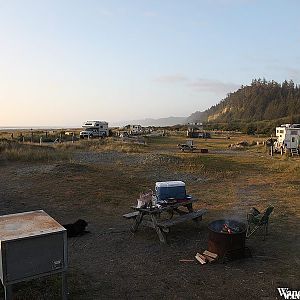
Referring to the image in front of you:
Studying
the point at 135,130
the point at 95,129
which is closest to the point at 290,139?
the point at 95,129

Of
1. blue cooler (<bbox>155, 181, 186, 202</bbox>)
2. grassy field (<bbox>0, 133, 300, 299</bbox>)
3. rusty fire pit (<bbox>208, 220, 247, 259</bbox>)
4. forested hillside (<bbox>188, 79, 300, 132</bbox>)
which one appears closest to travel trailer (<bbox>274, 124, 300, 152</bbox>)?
grassy field (<bbox>0, 133, 300, 299</bbox>)

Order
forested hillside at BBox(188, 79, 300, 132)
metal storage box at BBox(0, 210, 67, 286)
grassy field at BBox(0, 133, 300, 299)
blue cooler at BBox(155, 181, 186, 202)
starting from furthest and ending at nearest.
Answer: forested hillside at BBox(188, 79, 300, 132) < blue cooler at BBox(155, 181, 186, 202) < grassy field at BBox(0, 133, 300, 299) < metal storage box at BBox(0, 210, 67, 286)

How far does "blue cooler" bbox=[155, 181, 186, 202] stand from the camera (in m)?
8.86

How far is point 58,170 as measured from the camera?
16969mm

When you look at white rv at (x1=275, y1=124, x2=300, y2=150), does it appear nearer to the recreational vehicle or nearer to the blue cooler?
the blue cooler

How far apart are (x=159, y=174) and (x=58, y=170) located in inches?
190

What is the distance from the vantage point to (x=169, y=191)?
895cm

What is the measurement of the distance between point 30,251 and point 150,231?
14.9 feet

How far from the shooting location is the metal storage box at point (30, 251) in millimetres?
4422

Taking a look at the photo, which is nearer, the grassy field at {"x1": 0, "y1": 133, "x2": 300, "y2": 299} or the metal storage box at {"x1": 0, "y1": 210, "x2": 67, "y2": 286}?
the metal storage box at {"x1": 0, "y1": 210, "x2": 67, "y2": 286}

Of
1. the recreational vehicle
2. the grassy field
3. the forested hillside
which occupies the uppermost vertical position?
the forested hillside

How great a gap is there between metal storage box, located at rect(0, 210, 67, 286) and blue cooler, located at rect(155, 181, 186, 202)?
411 centimetres

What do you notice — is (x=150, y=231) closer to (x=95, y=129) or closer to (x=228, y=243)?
(x=228, y=243)

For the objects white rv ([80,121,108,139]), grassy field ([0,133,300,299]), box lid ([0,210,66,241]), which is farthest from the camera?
white rv ([80,121,108,139])
